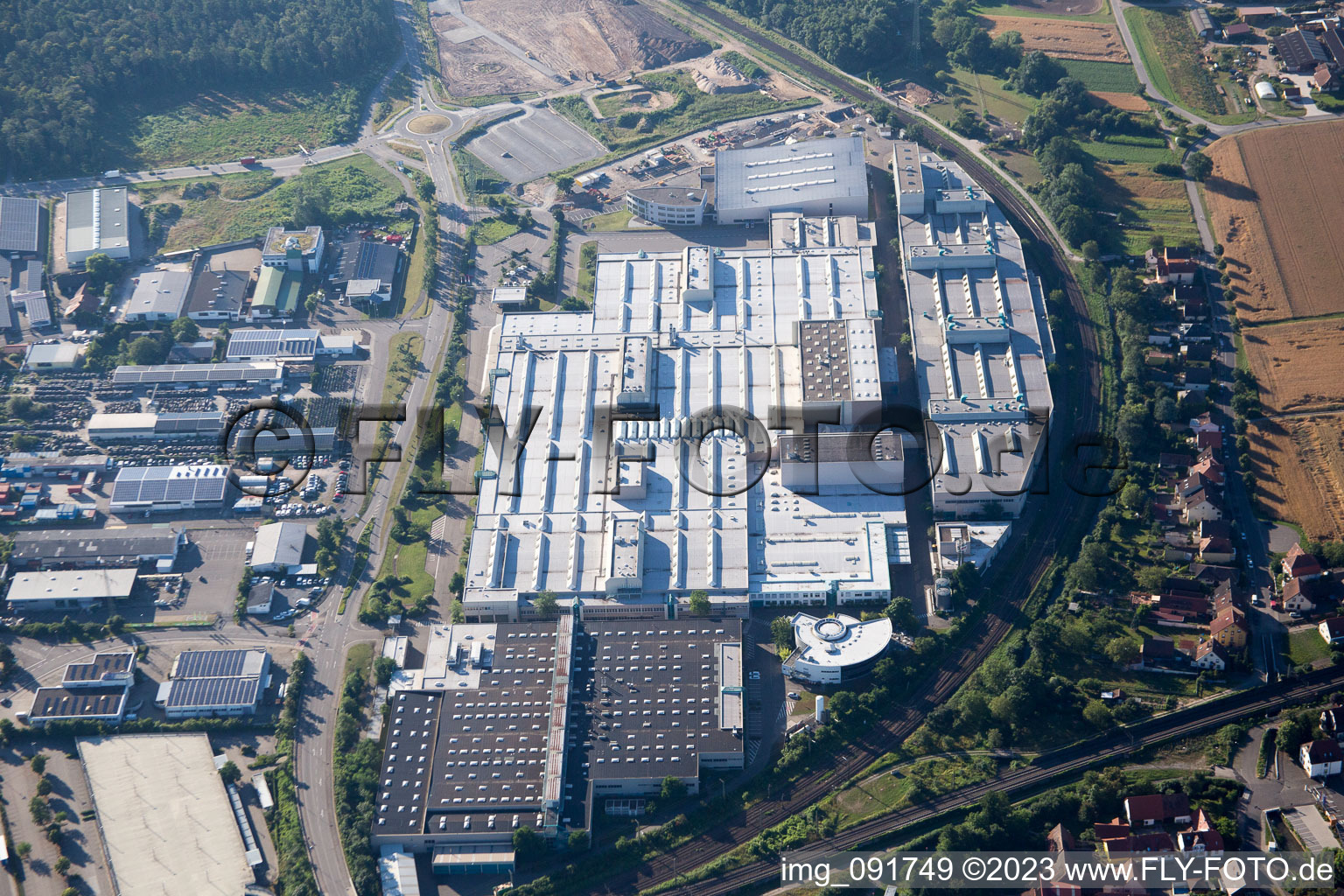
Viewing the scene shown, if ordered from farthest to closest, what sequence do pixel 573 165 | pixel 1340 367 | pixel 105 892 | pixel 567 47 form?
pixel 567 47, pixel 573 165, pixel 1340 367, pixel 105 892

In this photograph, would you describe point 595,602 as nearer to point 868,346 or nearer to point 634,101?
point 868,346

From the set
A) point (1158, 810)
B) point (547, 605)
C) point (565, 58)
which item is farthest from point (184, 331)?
point (1158, 810)

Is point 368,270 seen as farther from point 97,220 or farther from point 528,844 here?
point 528,844

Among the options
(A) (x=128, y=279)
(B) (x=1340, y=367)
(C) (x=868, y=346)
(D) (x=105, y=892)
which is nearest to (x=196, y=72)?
(A) (x=128, y=279)

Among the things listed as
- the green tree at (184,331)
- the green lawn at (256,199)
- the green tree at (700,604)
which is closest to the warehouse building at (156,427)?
the green tree at (184,331)

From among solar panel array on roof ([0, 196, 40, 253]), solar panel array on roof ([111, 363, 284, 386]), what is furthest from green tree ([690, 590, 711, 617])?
solar panel array on roof ([0, 196, 40, 253])

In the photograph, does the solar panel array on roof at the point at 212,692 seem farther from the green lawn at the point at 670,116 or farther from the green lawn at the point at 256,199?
the green lawn at the point at 670,116

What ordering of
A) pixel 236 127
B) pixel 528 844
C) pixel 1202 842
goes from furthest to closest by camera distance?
pixel 236 127, pixel 528 844, pixel 1202 842
